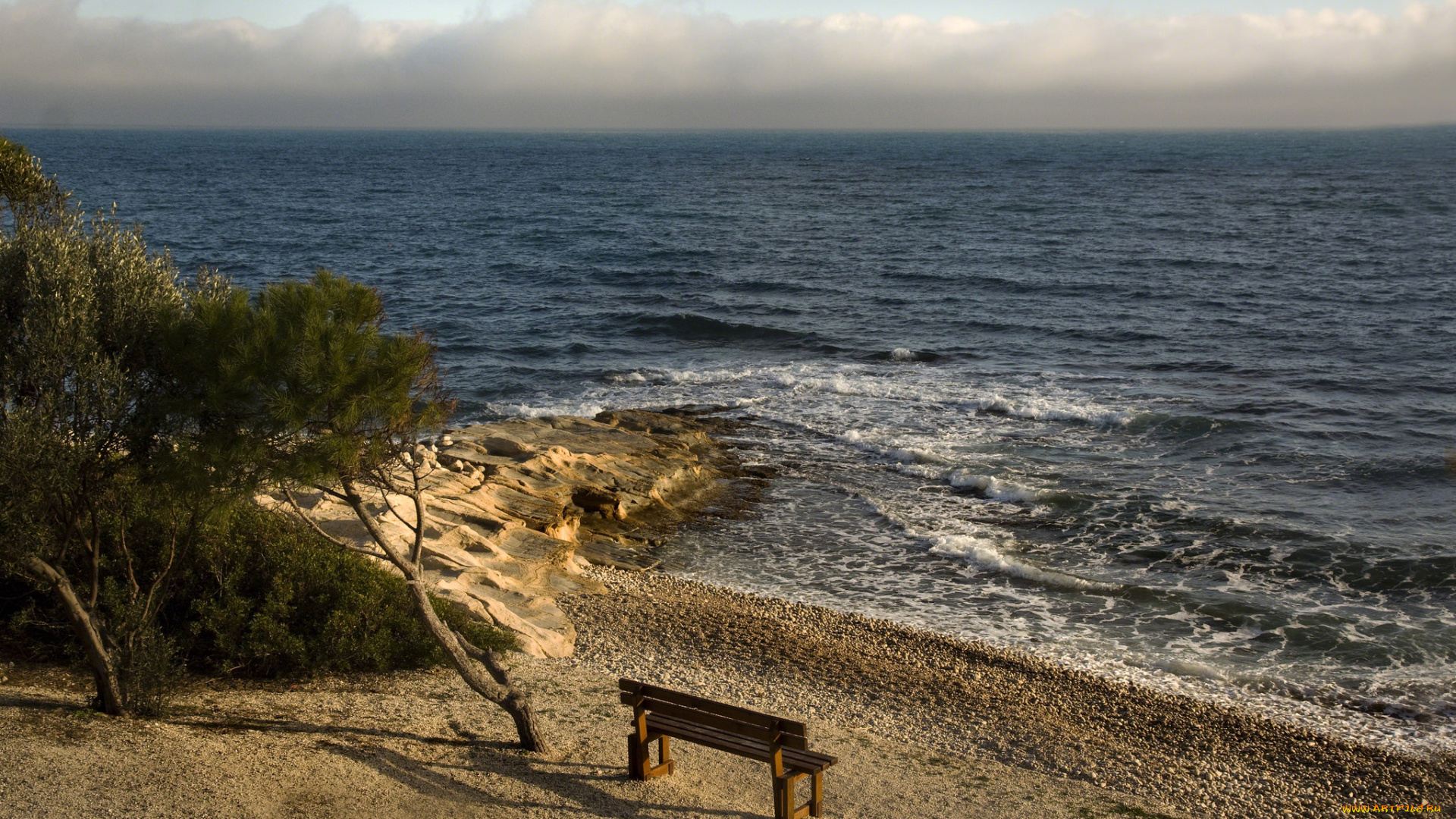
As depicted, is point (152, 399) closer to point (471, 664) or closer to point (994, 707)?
point (471, 664)

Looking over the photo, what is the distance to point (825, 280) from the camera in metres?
54.9

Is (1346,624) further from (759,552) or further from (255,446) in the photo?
(255,446)

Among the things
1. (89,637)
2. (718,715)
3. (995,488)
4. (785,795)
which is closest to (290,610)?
(89,637)

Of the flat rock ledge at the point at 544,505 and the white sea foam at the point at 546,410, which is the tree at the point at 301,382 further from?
the white sea foam at the point at 546,410

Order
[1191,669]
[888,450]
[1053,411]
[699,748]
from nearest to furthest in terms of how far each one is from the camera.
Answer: [699,748], [1191,669], [888,450], [1053,411]

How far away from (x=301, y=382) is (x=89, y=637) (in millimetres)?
4029

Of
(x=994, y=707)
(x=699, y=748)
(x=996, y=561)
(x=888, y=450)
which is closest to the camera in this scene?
(x=699, y=748)

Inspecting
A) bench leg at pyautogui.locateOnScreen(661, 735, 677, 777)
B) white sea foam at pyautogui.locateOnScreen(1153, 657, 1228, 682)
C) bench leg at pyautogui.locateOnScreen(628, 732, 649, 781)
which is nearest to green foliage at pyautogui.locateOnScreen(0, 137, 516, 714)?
bench leg at pyautogui.locateOnScreen(628, 732, 649, 781)

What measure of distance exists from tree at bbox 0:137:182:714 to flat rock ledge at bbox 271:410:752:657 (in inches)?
170

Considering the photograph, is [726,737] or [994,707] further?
[994,707]

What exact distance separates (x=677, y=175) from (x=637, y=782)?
398 ft

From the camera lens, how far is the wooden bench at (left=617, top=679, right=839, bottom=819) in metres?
10.7

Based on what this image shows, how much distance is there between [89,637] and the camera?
10.8 meters

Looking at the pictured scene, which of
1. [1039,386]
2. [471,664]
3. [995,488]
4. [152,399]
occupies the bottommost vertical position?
[995,488]
